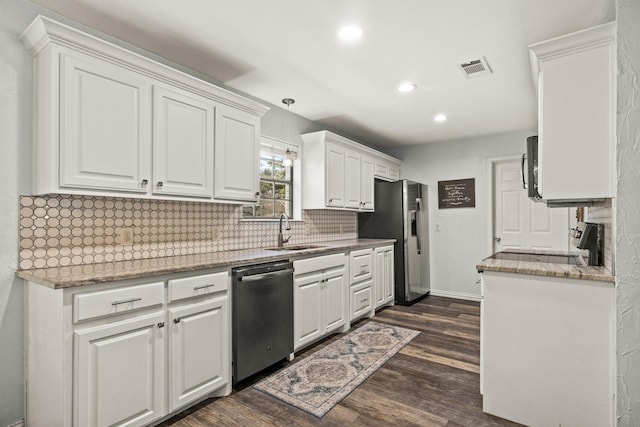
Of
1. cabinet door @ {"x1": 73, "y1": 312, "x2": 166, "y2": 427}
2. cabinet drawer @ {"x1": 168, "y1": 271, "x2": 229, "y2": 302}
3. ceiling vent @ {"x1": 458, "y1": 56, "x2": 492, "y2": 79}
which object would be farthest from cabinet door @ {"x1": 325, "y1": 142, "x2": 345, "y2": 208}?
cabinet door @ {"x1": 73, "y1": 312, "x2": 166, "y2": 427}

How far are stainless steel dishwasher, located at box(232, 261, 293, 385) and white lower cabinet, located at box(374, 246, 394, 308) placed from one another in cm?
173

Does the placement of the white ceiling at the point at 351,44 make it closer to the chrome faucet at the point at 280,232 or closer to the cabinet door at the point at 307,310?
the chrome faucet at the point at 280,232

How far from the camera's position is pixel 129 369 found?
1.78 metres

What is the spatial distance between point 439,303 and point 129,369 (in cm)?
413

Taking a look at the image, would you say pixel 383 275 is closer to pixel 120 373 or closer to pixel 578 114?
pixel 578 114

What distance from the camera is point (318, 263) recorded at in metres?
3.17

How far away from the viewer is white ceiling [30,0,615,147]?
6.53 feet

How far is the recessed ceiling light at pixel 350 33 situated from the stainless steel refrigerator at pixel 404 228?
268 cm

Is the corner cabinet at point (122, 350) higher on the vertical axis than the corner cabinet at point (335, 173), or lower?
lower

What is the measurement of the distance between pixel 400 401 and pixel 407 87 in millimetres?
2641

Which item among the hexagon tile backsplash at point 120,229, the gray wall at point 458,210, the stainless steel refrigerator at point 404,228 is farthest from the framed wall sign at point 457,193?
the hexagon tile backsplash at point 120,229

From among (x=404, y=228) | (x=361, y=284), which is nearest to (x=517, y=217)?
(x=404, y=228)

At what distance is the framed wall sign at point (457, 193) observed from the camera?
509 centimetres

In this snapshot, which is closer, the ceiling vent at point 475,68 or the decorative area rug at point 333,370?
A: the decorative area rug at point 333,370
